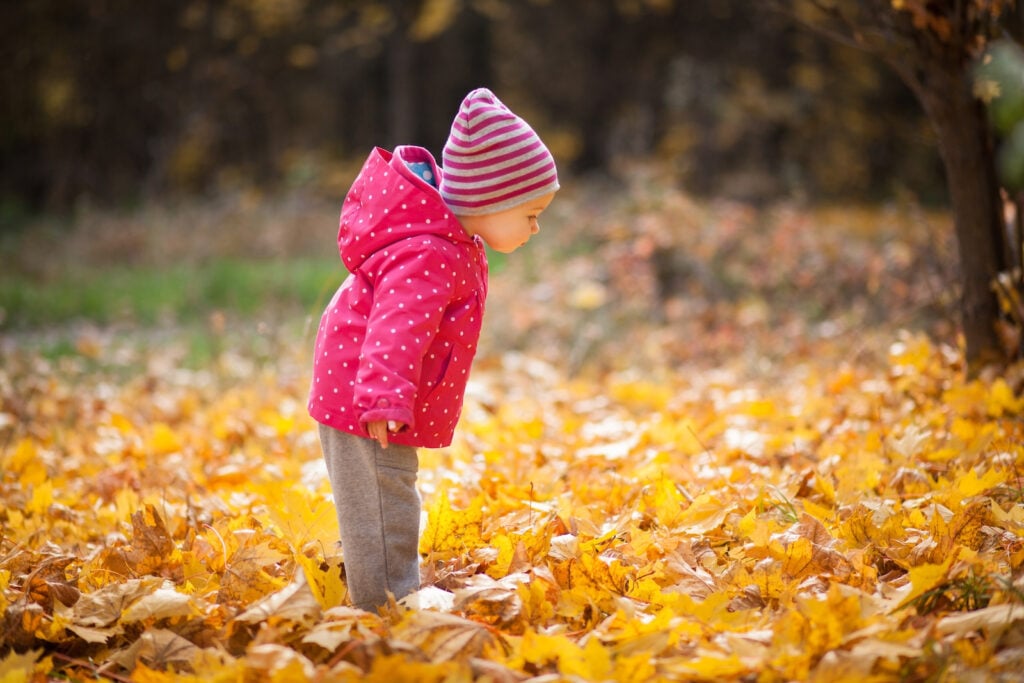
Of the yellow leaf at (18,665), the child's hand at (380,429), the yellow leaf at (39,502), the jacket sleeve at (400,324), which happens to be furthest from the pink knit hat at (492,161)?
the yellow leaf at (39,502)

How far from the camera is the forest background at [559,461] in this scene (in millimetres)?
1714

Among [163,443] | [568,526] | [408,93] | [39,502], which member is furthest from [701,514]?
[408,93]

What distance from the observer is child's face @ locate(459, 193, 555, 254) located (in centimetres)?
206

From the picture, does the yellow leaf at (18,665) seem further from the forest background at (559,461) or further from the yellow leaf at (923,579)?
the yellow leaf at (923,579)

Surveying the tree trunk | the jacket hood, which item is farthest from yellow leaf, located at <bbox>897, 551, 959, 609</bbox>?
the tree trunk

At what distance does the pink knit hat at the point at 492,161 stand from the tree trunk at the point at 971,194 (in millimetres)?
2095

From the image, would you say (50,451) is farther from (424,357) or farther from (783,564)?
(783,564)

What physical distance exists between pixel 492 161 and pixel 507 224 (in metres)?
0.15

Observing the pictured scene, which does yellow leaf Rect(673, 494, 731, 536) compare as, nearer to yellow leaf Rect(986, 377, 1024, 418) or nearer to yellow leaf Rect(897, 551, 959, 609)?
yellow leaf Rect(897, 551, 959, 609)

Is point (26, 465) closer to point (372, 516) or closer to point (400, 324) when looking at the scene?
point (372, 516)

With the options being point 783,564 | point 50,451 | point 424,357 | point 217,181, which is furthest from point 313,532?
point 217,181

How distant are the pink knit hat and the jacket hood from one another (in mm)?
63

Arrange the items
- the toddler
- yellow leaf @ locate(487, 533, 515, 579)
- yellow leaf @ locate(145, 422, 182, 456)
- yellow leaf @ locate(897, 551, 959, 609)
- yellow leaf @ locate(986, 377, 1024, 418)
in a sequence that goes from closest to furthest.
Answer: yellow leaf @ locate(897, 551, 959, 609) < the toddler < yellow leaf @ locate(487, 533, 515, 579) < yellow leaf @ locate(986, 377, 1024, 418) < yellow leaf @ locate(145, 422, 182, 456)

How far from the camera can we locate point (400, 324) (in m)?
1.88
